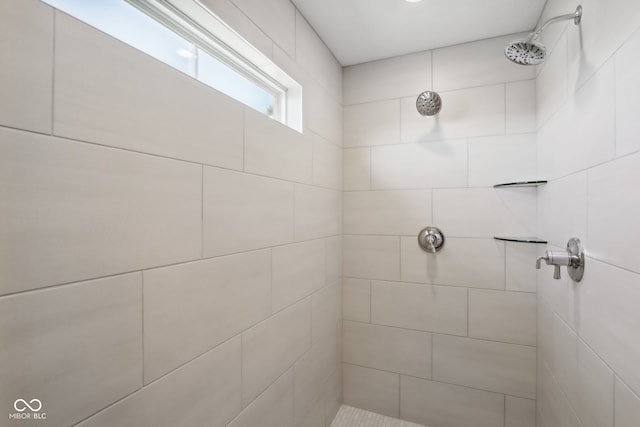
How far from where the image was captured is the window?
0.74 meters

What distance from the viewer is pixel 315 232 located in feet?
5.26

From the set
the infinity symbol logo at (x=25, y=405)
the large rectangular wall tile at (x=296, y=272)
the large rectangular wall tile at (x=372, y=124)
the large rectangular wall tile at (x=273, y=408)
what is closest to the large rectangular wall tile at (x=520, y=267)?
the large rectangular wall tile at (x=372, y=124)

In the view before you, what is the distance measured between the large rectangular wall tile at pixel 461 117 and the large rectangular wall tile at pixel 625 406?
1261 millimetres

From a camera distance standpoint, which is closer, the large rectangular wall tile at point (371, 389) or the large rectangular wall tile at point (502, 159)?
the large rectangular wall tile at point (502, 159)

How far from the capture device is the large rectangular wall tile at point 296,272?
1260mm

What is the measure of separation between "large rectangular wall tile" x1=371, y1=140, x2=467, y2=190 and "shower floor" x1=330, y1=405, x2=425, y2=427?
56.1 inches

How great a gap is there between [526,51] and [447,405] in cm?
182

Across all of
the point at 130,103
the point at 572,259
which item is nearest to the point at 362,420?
the point at 572,259

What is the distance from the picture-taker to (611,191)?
818 mm

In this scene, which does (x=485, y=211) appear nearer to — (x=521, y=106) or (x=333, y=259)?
(x=521, y=106)

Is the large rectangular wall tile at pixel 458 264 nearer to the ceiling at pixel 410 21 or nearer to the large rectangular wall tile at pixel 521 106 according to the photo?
the large rectangular wall tile at pixel 521 106

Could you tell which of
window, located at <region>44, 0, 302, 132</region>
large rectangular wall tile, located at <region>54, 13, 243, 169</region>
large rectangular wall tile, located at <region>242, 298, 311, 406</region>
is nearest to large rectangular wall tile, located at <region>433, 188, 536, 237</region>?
large rectangular wall tile, located at <region>242, 298, 311, 406</region>

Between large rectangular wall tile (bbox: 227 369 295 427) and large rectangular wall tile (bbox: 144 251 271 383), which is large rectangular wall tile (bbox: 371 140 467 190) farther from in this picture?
large rectangular wall tile (bbox: 227 369 295 427)

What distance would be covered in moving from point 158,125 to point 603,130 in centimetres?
123
